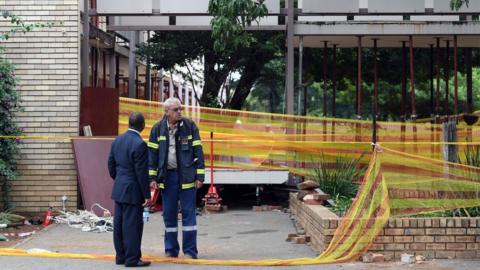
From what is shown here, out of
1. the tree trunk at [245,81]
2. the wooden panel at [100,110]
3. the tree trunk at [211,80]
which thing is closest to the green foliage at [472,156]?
the wooden panel at [100,110]

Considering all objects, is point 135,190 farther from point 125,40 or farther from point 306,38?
point 125,40

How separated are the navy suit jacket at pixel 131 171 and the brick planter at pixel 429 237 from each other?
200 cm

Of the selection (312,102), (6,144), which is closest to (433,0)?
(6,144)

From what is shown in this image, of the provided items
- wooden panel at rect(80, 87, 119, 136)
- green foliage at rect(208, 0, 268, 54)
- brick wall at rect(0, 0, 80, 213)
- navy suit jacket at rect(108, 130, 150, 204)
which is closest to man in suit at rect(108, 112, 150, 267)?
navy suit jacket at rect(108, 130, 150, 204)

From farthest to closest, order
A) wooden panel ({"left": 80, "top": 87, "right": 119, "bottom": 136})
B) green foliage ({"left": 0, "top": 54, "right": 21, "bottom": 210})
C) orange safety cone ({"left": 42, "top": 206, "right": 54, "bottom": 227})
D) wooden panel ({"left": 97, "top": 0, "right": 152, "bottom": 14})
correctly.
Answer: wooden panel ({"left": 97, "top": 0, "right": 152, "bottom": 14}) → wooden panel ({"left": 80, "top": 87, "right": 119, "bottom": 136}) → orange safety cone ({"left": 42, "top": 206, "right": 54, "bottom": 227}) → green foliage ({"left": 0, "top": 54, "right": 21, "bottom": 210})

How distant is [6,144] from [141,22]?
4.68 metres

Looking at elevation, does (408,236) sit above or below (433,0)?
below

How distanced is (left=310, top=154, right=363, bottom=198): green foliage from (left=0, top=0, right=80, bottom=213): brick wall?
4.04 metres

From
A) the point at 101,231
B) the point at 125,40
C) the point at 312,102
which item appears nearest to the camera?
the point at 101,231

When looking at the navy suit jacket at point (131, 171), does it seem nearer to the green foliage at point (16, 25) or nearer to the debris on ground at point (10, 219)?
the debris on ground at point (10, 219)

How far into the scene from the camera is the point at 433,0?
13.3 m

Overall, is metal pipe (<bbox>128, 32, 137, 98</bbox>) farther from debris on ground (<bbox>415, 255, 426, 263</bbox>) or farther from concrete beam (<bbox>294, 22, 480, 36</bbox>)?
debris on ground (<bbox>415, 255, 426, 263</bbox>)

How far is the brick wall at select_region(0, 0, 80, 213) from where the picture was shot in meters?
11.4

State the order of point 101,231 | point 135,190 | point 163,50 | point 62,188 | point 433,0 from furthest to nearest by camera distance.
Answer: point 163,50 < point 433,0 < point 62,188 < point 101,231 < point 135,190
